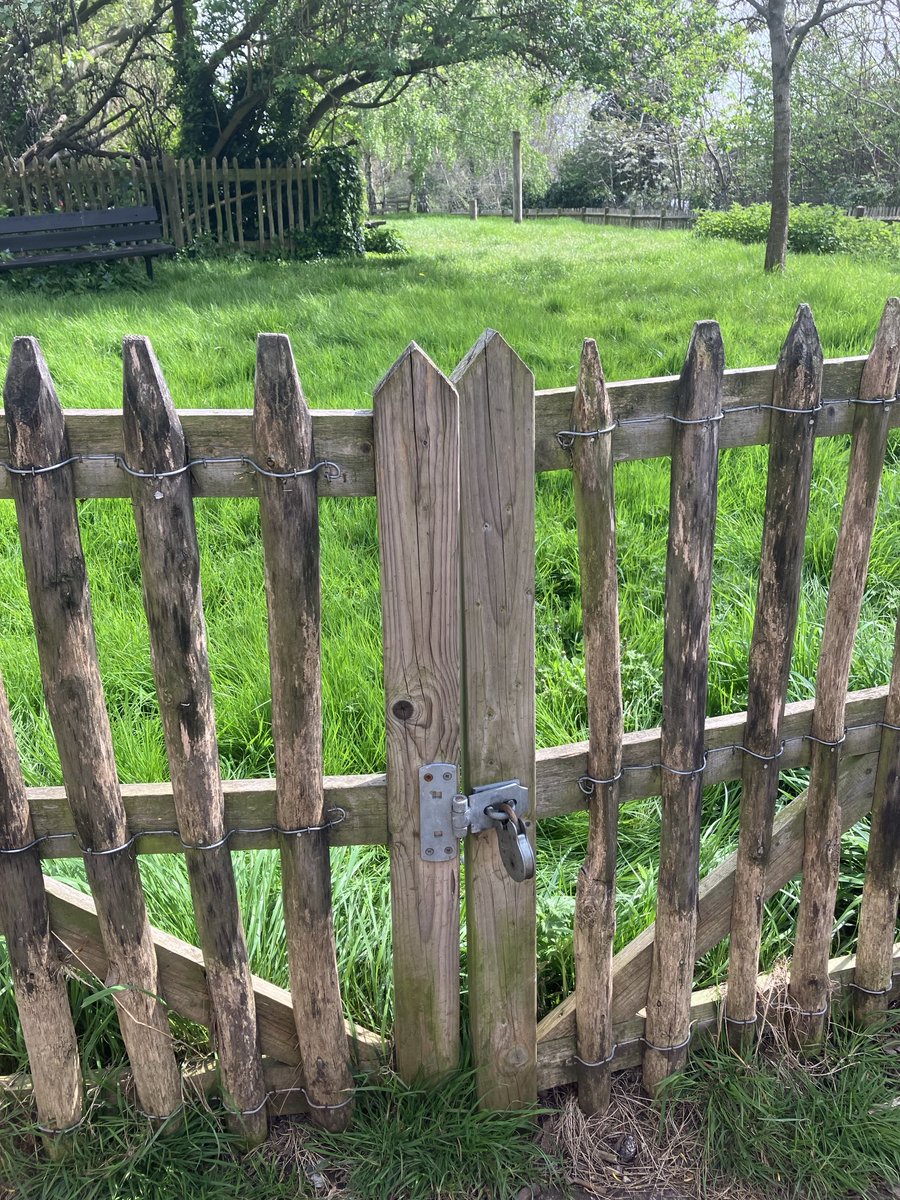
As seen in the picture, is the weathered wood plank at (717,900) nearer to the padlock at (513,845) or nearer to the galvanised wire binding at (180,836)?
the padlock at (513,845)

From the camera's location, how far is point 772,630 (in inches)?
79.0

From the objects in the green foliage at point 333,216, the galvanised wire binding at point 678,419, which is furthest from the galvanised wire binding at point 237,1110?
the green foliage at point 333,216

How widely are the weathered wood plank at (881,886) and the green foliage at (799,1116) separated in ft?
0.38

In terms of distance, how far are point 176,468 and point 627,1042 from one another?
1.68 meters

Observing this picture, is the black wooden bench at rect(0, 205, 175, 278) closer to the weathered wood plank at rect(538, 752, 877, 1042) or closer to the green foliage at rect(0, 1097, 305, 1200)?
the green foliage at rect(0, 1097, 305, 1200)

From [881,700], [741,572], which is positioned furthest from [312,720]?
[741,572]

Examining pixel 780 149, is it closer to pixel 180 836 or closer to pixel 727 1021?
pixel 727 1021

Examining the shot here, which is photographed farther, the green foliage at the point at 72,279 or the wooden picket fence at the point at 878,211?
the wooden picket fence at the point at 878,211

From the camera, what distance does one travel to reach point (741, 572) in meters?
3.76

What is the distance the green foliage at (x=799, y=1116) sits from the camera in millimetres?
2061

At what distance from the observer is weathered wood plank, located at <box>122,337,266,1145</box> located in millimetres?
1551

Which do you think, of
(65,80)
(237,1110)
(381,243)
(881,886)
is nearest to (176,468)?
(237,1110)

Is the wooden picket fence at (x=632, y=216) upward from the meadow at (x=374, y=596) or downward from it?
upward

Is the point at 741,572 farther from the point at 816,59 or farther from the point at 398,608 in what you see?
the point at 816,59
